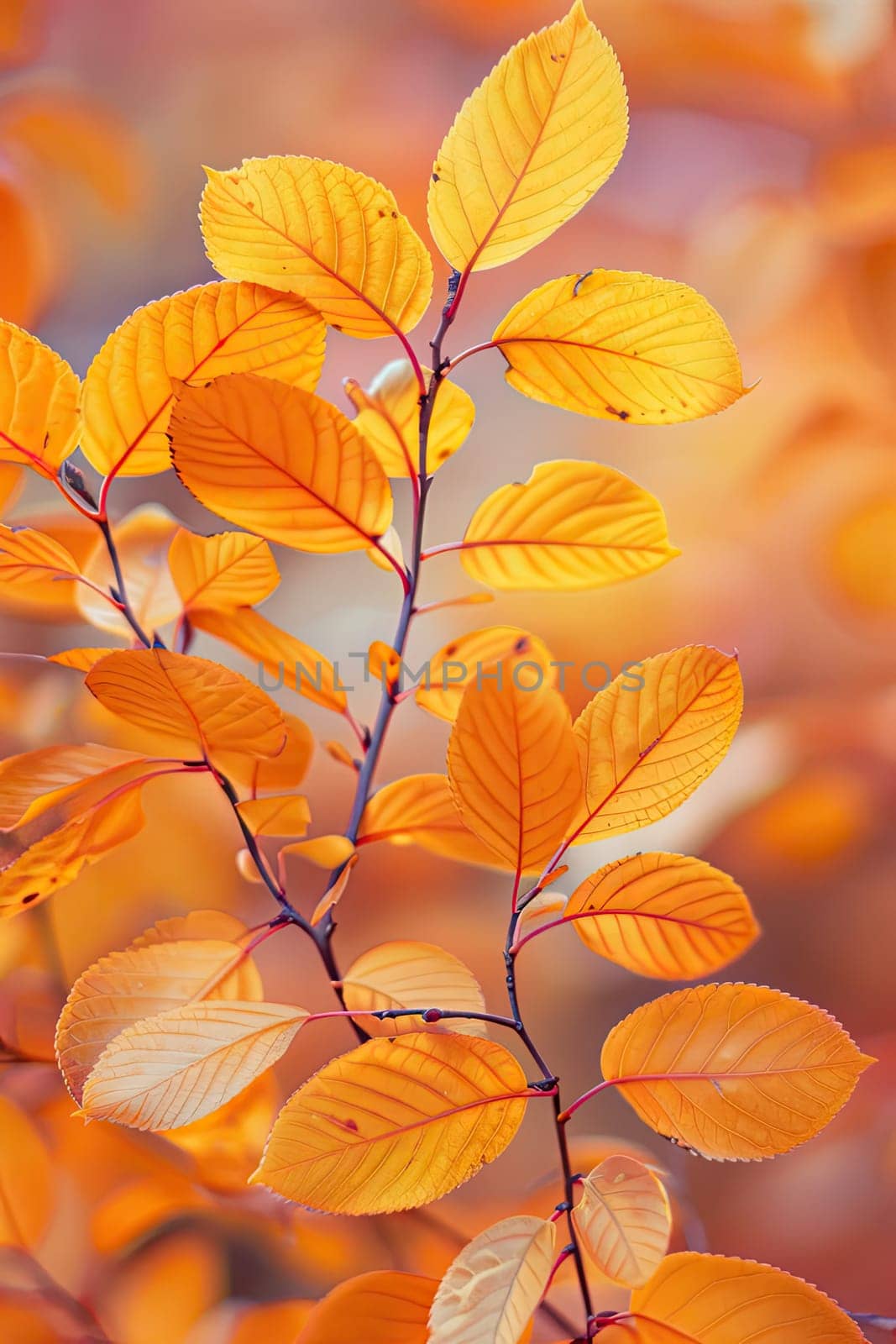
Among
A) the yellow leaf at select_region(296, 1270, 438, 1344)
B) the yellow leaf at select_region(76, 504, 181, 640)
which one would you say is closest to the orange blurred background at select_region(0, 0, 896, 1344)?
the yellow leaf at select_region(76, 504, 181, 640)

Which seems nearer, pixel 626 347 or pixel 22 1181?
pixel 626 347

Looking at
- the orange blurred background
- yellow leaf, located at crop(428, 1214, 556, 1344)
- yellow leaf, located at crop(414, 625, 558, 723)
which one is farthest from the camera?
the orange blurred background

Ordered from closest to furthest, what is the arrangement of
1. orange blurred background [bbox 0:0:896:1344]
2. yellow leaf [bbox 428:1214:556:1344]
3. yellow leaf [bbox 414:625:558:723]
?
yellow leaf [bbox 428:1214:556:1344]
yellow leaf [bbox 414:625:558:723]
orange blurred background [bbox 0:0:896:1344]

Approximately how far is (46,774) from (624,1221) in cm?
23

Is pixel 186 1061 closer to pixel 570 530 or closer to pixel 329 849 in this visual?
pixel 329 849

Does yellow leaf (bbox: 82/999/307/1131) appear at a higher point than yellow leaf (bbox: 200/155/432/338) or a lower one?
lower

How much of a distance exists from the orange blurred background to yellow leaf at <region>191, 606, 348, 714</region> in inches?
4.3

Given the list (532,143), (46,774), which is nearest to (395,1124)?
(46,774)

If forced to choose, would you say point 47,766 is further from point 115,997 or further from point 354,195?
point 354,195

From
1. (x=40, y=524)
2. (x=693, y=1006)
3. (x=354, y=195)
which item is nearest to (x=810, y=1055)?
Answer: (x=693, y=1006)

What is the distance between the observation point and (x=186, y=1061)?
256 mm

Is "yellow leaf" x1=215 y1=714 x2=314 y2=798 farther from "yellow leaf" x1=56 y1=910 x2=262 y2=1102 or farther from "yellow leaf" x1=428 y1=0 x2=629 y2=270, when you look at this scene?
"yellow leaf" x1=428 y1=0 x2=629 y2=270

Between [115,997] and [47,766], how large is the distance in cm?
8

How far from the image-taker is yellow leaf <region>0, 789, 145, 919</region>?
0.30 metres
